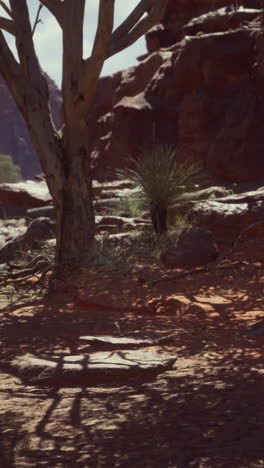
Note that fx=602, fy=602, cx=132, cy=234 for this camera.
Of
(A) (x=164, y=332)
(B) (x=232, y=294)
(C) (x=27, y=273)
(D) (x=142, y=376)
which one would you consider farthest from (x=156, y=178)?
(D) (x=142, y=376)

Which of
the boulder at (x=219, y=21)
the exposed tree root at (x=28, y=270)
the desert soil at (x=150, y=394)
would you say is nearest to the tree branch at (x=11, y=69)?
the exposed tree root at (x=28, y=270)

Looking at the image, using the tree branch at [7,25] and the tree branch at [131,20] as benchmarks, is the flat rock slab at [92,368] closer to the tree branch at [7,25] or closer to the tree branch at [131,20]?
the tree branch at [131,20]

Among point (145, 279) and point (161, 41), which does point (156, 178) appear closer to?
point (145, 279)

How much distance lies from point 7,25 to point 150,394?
20.1ft

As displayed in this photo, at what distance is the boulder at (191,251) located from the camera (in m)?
8.01

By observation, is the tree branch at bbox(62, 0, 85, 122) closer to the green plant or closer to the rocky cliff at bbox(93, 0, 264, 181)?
the green plant

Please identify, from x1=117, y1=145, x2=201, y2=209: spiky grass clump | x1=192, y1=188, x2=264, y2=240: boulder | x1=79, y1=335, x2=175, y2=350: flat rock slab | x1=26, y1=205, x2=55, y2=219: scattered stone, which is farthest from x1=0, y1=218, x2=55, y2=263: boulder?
x1=79, y1=335, x2=175, y2=350: flat rock slab

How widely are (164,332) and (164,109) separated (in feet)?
46.7

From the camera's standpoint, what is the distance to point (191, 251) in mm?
8031

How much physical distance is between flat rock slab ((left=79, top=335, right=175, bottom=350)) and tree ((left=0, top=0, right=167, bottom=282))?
3282 millimetres

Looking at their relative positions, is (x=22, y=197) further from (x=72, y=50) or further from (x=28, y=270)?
(x=72, y=50)

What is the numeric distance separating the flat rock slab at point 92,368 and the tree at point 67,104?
154 inches

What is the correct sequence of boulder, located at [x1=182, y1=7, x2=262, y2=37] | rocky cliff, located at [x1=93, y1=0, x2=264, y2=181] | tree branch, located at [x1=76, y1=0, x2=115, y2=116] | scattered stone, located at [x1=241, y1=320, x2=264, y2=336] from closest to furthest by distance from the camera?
1. scattered stone, located at [x1=241, y1=320, x2=264, y2=336]
2. tree branch, located at [x1=76, y1=0, x2=115, y2=116]
3. rocky cliff, located at [x1=93, y1=0, x2=264, y2=181]
4. boulder, located at [x1=182, y1=7, x2=262, y2=37]

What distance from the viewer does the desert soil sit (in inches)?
100
